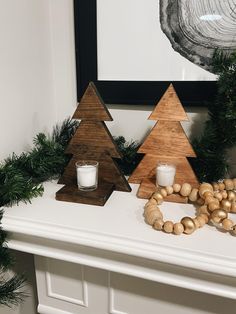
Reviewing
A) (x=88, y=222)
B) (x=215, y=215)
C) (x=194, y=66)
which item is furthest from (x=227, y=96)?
(x=88, y=222)

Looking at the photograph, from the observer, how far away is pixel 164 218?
1.76ft

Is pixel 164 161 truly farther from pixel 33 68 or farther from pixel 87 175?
pixel 33 68

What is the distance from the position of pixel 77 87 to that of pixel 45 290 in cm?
57

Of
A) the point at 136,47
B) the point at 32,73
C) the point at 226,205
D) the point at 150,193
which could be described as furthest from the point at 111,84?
the point at 226,205

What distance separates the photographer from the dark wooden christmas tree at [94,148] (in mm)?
625

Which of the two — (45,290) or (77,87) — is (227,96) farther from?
(45,290)

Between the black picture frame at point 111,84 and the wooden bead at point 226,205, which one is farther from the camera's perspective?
the black picture frame at point 111,84

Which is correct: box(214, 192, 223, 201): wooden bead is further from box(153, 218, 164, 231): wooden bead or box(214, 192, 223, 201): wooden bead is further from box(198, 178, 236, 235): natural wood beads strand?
box(153, 218, 164, 231): wooden bead

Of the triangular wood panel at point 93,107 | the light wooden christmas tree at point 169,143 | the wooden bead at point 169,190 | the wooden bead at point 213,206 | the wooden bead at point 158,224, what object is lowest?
the wooden bead at point 158,224

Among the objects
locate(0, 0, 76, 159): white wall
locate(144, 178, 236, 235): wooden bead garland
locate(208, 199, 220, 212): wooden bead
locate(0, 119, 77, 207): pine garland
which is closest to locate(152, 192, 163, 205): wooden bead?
locate(144, 178, 236, 235): wooden bead garland

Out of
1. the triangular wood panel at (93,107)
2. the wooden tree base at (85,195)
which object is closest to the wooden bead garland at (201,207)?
the wooden tree base at (85,195)

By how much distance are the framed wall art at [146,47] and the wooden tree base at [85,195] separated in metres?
0.28

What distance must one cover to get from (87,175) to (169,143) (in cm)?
20

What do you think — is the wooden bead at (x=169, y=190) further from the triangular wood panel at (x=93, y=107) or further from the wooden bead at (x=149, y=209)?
the triangular wood panel at (x=93, y=107)
